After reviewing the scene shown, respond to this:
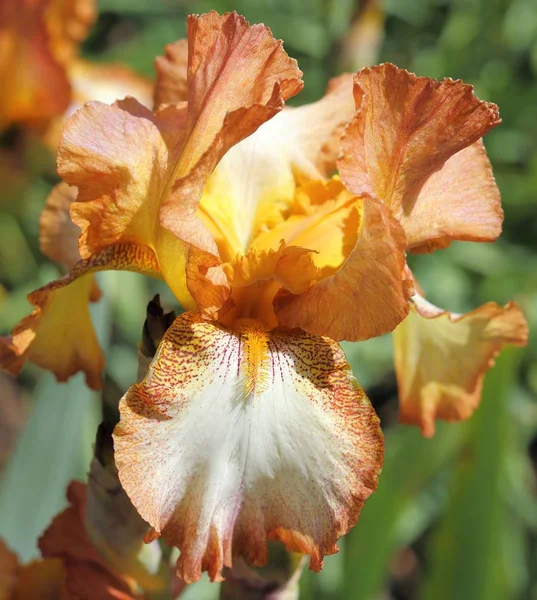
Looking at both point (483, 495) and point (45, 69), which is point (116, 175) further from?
point (45, 69)

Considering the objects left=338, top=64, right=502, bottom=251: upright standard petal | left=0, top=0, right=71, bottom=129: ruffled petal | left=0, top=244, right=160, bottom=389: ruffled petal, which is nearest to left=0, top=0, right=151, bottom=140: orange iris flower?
left=0, top=0, right=71, bottom=129: ruffled petal

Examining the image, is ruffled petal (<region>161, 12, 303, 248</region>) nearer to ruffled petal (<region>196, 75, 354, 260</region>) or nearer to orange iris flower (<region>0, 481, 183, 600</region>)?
ruffled petal (<region>196, 75, 354, 260</region>)

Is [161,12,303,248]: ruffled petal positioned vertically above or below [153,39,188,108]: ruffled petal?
above

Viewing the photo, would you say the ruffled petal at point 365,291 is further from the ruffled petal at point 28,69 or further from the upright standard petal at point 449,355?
the ruffled petal at point 28,69

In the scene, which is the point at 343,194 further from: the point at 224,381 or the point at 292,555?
the point at 292,555

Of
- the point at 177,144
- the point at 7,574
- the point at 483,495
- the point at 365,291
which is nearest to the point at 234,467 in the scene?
the point at 365,291

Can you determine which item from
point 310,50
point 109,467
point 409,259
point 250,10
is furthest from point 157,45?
point 109,467

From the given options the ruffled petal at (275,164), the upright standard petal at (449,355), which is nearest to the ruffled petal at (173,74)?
the ruffled petal at (275,164)

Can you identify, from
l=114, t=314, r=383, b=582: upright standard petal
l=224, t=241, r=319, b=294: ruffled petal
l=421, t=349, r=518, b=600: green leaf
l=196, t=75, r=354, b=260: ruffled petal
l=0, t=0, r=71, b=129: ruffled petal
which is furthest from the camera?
l=0, t=0, r=71, b=129: ruffled petal
